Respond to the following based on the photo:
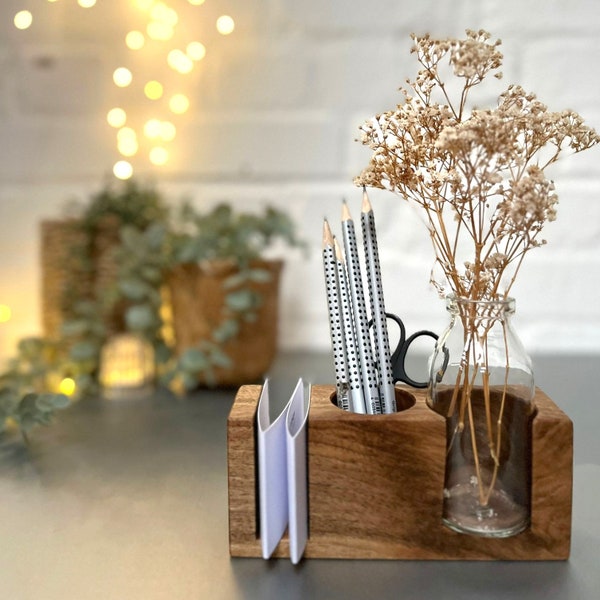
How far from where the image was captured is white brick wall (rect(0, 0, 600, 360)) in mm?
1185

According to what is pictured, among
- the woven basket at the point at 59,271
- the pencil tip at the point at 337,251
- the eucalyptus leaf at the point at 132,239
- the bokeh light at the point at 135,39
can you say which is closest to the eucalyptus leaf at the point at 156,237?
the eucalyptus leaf at the point at 132,239

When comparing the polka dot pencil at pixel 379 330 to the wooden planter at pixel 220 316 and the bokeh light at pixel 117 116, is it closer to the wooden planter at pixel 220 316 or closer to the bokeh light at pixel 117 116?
the wooden planter at pixel 220 316

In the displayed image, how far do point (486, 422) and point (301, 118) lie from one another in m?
0.78

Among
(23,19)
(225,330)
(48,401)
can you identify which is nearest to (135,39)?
(23,19)

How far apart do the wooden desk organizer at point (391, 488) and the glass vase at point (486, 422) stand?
0.01m

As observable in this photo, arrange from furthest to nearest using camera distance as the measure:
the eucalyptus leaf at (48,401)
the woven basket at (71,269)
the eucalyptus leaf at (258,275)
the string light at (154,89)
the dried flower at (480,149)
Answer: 1. the string light at (154,89)
2. the woven basket at (71,269)
3. the eucalyptus leaf at (258,275)
4. the eucalyptus leaf at (48,401)
5. the dried flower at (480,149)

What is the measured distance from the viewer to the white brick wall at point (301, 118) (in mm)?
1185

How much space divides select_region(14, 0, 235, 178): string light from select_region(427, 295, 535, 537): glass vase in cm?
80

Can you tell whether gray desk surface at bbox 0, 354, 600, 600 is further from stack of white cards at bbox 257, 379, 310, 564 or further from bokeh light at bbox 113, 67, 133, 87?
bokeh light at bbox 113, 67, 133, 87

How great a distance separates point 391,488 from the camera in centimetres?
57

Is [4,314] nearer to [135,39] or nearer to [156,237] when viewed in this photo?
[156,237]

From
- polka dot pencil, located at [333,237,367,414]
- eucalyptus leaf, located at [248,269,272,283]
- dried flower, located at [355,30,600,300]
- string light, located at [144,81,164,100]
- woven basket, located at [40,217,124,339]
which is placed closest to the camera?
dried flower, located at [355,30,600,300]

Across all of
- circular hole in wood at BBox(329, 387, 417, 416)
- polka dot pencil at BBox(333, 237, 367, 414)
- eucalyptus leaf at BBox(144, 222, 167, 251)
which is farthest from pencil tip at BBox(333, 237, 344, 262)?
eucalyptus leaf at BBox(144, 222, 167, 251)

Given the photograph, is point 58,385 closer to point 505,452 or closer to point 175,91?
point 175,91
